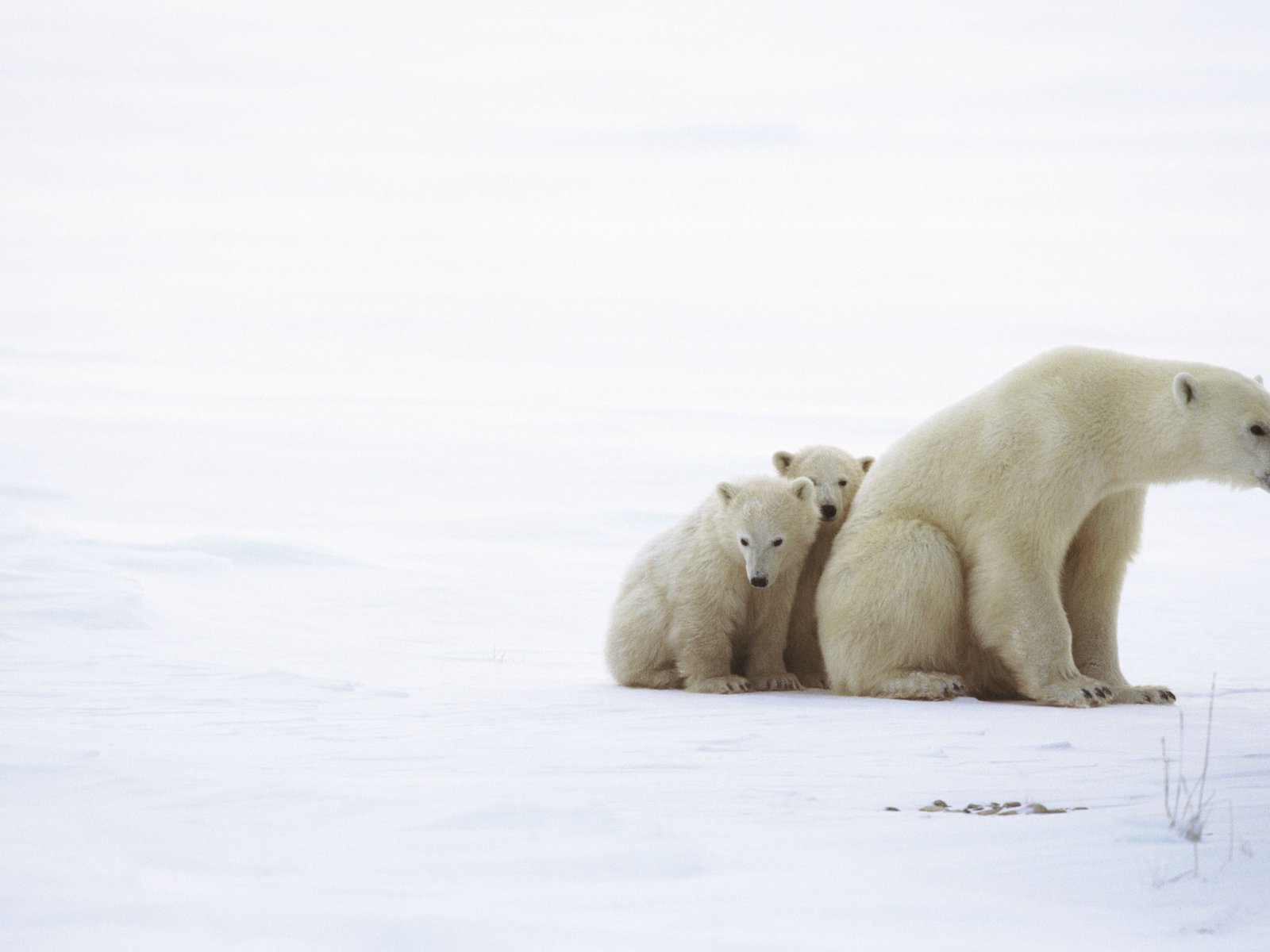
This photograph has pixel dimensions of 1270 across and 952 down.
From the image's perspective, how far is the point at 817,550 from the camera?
771cm

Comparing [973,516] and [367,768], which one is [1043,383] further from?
[367,768]

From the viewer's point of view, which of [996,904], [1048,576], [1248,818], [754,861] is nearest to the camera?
[996,904]

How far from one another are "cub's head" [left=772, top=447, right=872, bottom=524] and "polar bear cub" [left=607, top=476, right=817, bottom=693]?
146 mm

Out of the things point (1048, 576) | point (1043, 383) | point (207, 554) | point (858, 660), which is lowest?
point (207, 554)

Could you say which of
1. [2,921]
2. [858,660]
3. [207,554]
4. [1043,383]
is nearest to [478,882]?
Result: [2,921]

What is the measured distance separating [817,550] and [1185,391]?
2032 millimetres

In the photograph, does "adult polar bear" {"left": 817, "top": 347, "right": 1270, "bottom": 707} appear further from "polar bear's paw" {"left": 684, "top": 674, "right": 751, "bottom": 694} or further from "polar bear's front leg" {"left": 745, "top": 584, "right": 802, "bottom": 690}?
"polar bear's paw" {"left": 684, "top": 674, "right": 751, "bottom": 694}

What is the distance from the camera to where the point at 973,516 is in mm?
6941

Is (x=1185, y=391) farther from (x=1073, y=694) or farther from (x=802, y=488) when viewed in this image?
(x=802, y=488)

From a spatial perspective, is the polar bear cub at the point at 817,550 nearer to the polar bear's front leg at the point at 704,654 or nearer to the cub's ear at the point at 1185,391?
the polar bear's front leg at the point at 704,654

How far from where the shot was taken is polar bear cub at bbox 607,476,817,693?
7.21m

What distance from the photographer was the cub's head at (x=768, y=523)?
277 inches

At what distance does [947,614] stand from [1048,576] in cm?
51

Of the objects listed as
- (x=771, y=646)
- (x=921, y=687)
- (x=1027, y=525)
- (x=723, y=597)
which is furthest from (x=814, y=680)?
(x=1027, y=525)
